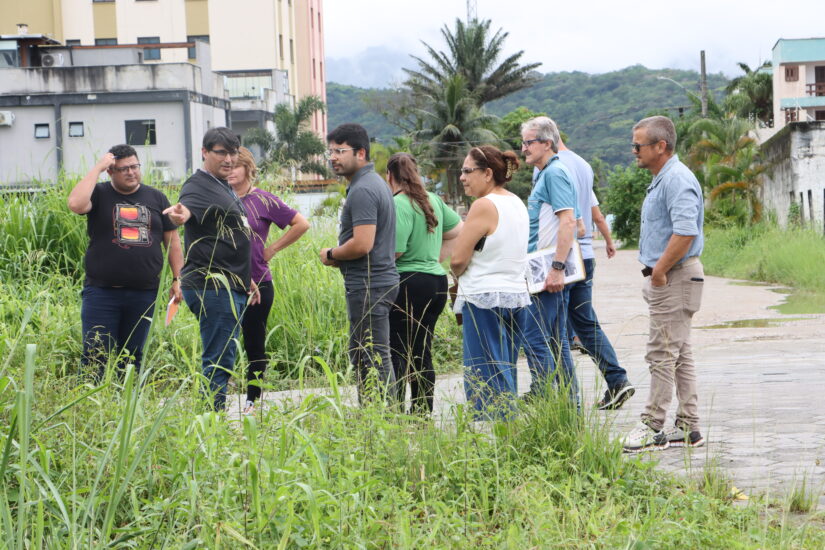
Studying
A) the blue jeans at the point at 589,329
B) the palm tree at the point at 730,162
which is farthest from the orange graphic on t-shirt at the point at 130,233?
the palm tree at the point at 730,162

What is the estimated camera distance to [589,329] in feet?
24.7

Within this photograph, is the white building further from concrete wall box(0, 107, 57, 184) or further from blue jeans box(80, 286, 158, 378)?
blue jeans box(80, 286, 158, 378)

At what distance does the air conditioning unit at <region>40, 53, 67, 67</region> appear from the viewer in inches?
1945

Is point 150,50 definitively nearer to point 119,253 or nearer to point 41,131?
point 41,131

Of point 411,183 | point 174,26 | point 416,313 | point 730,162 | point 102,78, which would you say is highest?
point 174,26

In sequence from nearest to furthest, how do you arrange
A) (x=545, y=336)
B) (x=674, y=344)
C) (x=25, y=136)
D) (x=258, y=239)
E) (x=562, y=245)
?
(x=674, y=344) → (x=545, y=336) → (x=562, y=245) → (x=258, y=239) → (x=25, y=136)

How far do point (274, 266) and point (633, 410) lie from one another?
176 inches

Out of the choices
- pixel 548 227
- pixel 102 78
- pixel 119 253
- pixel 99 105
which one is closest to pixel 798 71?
pixel 102 78

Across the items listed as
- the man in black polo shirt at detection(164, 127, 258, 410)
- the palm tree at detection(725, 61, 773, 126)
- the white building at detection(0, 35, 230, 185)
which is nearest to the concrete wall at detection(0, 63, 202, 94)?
the white building at detection(0, 35, 230, 185)

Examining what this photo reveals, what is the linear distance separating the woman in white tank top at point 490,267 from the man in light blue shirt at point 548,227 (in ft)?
0.69

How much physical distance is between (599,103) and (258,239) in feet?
305

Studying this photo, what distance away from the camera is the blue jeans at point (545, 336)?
5.95 metres

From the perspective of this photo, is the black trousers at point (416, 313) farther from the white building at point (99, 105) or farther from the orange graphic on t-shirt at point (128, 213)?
the white building at point (99, 105)

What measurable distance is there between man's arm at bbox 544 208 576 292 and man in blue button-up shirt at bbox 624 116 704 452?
0.94 m
